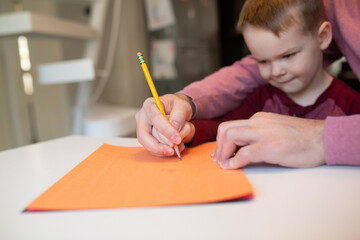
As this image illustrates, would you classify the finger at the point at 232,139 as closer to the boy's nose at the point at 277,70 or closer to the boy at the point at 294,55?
the boy at the point at 294,55

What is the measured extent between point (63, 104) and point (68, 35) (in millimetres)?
760

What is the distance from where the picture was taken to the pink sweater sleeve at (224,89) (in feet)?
2.33

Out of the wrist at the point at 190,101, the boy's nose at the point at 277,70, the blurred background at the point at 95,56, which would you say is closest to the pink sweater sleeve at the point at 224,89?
the wrist at the point at 190,101

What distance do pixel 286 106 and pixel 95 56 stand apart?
2.81 feet

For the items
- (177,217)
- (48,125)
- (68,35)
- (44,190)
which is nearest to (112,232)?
(177,217)

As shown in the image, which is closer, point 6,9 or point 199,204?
point 199,204

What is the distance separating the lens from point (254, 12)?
685 millimetres

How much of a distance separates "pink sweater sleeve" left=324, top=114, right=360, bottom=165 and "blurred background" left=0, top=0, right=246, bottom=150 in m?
0.80

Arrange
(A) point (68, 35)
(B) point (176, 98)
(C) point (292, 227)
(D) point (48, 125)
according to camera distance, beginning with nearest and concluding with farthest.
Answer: (C) point (292, 227)
(B) point (176, 98)
(A) point (68, 35)
(D) point (48, 125)

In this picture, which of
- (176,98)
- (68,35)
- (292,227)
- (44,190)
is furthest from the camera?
(68,35)

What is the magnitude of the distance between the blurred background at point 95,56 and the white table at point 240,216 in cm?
74

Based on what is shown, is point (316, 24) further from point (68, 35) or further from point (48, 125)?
point (48, 125)

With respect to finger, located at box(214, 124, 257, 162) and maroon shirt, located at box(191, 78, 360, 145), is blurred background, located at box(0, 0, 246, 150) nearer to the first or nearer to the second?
maroon shirt, located at box(191, 78, 360, 145)

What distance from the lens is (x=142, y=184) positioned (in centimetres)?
38
